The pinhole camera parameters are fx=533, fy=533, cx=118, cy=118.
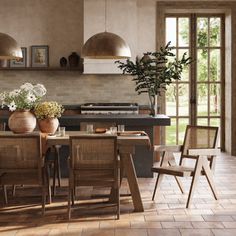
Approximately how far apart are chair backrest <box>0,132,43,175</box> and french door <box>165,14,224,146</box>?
5862 mm

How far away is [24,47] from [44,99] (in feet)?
3.70

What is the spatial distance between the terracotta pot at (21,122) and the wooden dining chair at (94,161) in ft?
3.41

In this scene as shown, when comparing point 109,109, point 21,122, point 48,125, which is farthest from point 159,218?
point 109,109

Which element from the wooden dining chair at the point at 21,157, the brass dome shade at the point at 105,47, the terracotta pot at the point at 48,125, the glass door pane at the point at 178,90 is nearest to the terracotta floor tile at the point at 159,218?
the wooden dining chair at the point at 21,157

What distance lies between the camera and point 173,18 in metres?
10.9

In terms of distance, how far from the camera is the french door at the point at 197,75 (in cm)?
1096

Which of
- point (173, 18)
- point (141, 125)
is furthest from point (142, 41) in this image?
point (141, 125)

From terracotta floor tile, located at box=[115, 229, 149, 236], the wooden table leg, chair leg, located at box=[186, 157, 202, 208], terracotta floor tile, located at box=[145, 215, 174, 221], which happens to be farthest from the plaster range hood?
terracotta floor tile, located at box=[115, 229, 149, 236]

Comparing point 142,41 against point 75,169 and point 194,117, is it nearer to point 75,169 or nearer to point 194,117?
point 194,117

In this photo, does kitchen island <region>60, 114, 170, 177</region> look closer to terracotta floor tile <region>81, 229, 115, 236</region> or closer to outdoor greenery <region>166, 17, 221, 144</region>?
terracotta floor tile <region>81, 229, 115, 236</region>

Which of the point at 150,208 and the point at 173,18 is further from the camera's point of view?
the point at 173,18

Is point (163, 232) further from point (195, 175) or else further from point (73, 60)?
point (73, 60)

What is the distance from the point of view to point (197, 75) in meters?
11.0

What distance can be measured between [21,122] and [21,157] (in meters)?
0.79
